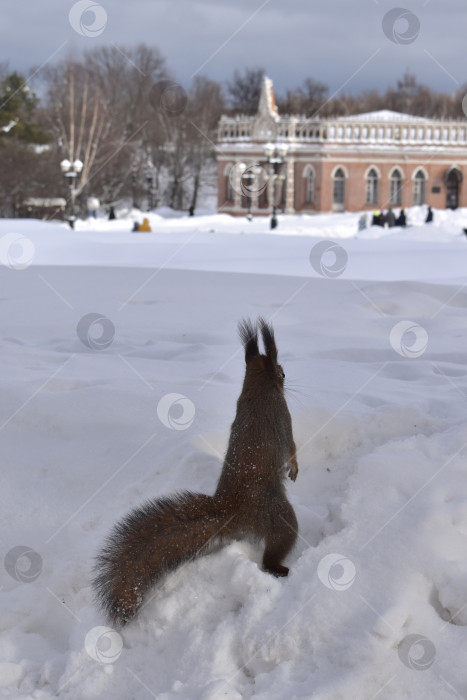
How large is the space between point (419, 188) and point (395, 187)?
5.15ft

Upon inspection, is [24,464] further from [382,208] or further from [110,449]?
[382,208]

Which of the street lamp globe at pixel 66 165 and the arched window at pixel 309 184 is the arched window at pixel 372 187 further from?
the street lamp globe at pixel 66 165

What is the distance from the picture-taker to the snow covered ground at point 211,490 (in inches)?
106

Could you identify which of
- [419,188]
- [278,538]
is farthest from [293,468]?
[419,188]

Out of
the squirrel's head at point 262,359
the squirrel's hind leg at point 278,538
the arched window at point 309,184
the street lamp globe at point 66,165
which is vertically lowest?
the arched window at point 309,184

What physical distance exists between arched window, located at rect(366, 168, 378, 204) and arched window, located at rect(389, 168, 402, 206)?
871 millimetres

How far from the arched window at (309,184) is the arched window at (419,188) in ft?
20.2

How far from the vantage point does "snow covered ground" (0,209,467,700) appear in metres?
2.69

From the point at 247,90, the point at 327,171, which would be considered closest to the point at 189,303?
the point at 327,171

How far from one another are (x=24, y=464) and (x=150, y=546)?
4.78 ft

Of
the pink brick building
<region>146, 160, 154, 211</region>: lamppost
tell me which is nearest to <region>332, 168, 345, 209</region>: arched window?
the pink brick building

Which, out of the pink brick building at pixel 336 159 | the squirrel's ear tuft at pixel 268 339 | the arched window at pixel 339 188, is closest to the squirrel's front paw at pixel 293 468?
the squirrel's ear tuft at pixel 268 339

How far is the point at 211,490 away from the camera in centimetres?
360

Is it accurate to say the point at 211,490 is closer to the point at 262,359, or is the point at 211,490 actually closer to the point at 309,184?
the point at 262,359
